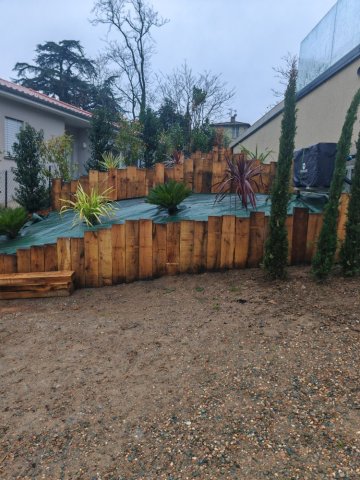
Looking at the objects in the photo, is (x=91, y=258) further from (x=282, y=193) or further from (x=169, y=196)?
(x=282, y=193)

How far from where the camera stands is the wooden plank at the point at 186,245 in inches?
143

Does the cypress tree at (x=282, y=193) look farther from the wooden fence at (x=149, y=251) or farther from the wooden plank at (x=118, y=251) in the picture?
the wooden plank at (x=118, y=251)

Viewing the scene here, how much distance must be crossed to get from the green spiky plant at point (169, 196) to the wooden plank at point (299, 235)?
1528mm

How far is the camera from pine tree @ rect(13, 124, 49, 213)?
7629mm

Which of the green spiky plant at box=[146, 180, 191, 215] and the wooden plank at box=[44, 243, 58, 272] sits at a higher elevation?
the green spiky plant at box=[146, 180, 191, 215]

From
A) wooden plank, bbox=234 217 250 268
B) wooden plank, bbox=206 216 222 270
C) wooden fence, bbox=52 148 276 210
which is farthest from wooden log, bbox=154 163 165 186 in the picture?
wooden plank, bbox=234 217 250 268

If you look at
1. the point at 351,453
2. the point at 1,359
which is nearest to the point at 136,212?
the point at 1,359

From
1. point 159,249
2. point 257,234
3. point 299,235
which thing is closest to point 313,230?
point 299,235

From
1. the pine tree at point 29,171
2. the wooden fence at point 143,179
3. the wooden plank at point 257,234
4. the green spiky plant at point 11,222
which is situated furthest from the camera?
the pine tree at point 29,171

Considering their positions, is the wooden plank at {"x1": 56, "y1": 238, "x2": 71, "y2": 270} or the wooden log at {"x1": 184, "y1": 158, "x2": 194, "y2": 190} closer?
the wooden plank at {"x1": 56, "y1": 238, "x2": 71, "y2": 270}

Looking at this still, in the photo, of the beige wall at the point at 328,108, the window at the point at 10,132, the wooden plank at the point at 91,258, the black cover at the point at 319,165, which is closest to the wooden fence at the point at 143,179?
the black cover at the point at 319,165

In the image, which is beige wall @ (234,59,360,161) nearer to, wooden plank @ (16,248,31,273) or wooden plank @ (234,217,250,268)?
wooden plank @ (234,217,250,268)

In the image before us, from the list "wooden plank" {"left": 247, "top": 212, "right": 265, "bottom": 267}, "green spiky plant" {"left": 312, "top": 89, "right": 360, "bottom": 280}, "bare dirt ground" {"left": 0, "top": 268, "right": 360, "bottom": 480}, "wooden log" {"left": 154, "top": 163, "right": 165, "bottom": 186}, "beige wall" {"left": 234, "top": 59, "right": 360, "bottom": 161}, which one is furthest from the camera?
"wooden log" {"left": 154, "top": 163, "right": 165, "bottom": 186}

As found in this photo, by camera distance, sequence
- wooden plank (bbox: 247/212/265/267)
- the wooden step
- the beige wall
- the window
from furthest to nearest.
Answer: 1. the window
2. the beige wall
3. wooden plank (bbox: 247/212/265/267)
4. the wooden step
